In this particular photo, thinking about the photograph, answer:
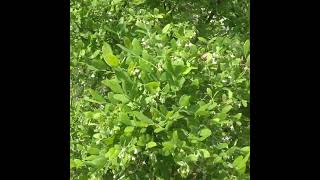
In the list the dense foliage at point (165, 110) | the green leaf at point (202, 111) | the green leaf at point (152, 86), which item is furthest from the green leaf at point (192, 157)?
the green leaf at point (152, 86)

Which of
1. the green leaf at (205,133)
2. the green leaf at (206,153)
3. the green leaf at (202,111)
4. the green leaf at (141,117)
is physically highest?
the green leaf at (202,111)

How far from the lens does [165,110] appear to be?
1.95m

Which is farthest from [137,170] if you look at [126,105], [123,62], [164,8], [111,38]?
[164,8]

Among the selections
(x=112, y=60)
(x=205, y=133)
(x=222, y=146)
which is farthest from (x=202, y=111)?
(x=112, y=60)

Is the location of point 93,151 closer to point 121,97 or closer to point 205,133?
point 121,97

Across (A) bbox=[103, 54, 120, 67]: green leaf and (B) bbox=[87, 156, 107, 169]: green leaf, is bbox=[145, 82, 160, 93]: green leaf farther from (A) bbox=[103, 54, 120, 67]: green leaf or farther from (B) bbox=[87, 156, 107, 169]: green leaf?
(B) bbox=[87, 156, 107, 169]: green leaf

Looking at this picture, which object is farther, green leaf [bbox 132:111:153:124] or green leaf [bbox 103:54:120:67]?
green leaf [bbox 103:54:120:67]

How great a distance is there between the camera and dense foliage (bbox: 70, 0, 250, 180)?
6.50 feet

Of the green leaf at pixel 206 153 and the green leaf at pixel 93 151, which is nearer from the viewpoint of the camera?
the green leaf at pixel 206 153

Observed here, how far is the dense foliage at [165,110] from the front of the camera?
198cm

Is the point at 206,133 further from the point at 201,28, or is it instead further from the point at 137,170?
the point at 201,28

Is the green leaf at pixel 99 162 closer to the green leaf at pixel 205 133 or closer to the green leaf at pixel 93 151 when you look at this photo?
the green leaf at pixel 93 151

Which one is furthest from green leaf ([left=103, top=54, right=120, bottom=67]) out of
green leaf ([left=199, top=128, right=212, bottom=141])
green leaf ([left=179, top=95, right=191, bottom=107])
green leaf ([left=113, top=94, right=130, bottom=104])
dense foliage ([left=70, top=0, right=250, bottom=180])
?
green leaf ([left=199, top=128, right=212, bottom=141])

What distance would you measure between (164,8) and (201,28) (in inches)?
10.5
